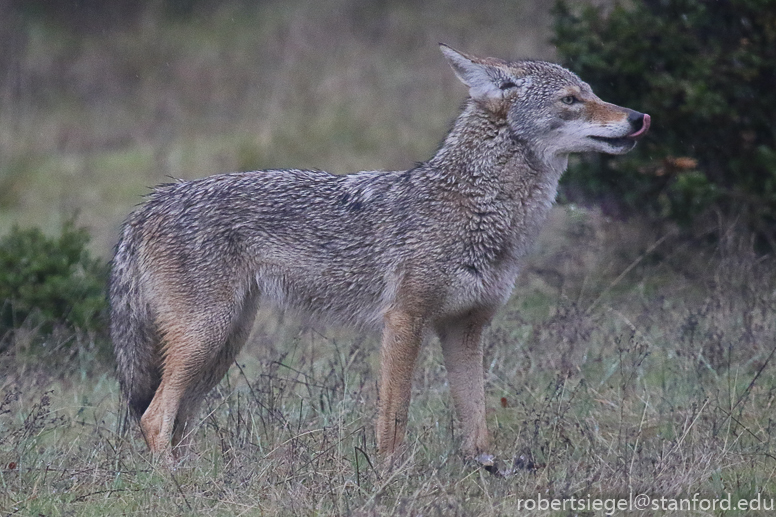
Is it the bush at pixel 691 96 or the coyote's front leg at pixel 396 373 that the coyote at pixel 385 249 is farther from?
the bush at pixel 691 96

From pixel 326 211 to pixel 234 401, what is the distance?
1.36 meters

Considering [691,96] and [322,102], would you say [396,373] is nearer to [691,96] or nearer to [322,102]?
[691,96]

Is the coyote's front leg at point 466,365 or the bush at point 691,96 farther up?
the bush at point 691,96

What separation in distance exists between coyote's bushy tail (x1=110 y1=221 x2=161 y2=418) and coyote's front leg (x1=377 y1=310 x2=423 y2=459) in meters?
1.39

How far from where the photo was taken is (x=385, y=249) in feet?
17.9

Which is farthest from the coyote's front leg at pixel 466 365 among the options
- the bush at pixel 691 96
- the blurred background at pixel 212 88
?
the blurred background at pixel 212 88

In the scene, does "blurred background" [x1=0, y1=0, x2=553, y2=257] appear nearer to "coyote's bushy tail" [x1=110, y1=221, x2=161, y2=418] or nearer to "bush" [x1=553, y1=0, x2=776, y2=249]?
"bush" [x1=553, y1=0, x2=776, y2=249]

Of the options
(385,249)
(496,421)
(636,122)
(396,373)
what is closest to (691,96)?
(636,122)

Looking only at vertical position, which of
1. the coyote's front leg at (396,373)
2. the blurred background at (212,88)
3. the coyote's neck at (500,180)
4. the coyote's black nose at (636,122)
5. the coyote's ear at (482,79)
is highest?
the coyote's ear at (482,79)

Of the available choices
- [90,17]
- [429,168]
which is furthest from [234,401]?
[90,17]

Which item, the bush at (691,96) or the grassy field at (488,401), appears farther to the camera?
the bush at (691,96)

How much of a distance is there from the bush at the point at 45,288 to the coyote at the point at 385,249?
203 centimetres

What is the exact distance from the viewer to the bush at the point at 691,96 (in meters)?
7.91

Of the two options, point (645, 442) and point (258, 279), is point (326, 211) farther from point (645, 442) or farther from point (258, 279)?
point (645, 442)
